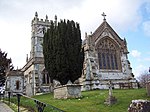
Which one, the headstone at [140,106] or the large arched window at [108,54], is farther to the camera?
the large arched window at [108,54]

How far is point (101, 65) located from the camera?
31.9m

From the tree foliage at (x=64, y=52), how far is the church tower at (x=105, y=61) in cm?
877

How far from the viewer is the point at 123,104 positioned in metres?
13.9

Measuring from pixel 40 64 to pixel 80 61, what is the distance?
16.0 metres

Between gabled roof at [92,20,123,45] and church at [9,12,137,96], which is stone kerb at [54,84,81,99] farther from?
gabled roof at [92,20,123,45]

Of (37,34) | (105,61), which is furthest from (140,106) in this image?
(37,34)

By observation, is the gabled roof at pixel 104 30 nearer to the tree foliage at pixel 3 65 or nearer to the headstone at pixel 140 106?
the tree foliage at pixel 3 65

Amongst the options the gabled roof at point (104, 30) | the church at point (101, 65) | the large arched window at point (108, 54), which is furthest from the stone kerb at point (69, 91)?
the gabled roof at point (104, 30)

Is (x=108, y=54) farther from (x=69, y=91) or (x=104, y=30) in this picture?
(x=69, y=91)

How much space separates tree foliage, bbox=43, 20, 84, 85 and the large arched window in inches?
446

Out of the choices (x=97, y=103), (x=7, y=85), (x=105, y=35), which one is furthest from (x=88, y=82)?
(x=7, y=85)

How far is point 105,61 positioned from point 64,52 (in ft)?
45.9

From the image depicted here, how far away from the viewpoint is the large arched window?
32500 millimetres

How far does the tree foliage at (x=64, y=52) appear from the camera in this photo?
1987cm
